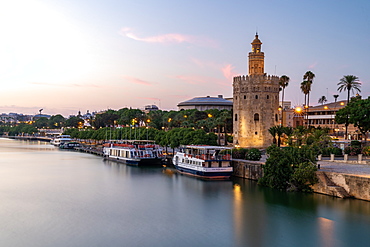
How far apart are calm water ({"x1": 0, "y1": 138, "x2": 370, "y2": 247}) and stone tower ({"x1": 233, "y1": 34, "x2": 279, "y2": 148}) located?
22225mm

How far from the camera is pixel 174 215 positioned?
32.1 metres

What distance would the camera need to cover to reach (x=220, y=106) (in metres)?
159

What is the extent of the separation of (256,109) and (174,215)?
37731 millimetres

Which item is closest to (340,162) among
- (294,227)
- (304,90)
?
(294,227)

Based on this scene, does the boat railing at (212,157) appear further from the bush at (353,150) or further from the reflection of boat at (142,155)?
the reflection of boat at (142,155)

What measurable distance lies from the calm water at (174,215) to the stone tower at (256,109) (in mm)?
22225

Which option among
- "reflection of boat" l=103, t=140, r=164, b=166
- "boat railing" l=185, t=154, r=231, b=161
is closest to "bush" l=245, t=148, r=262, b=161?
"boat railing" l=185, t=154, r=231, b=161

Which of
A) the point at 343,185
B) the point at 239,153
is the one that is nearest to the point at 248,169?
the point at 239,153

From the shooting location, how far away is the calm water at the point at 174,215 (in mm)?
26094

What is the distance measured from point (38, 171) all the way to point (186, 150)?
22.8 metres

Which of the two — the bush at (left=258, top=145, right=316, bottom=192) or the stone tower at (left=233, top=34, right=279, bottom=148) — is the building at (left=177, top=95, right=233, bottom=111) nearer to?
the stone tower at (left=233, top=34, right=279, bottom=148)

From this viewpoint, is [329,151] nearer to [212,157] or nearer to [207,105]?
[212,157]

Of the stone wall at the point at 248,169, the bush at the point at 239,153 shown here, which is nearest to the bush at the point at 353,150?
the stone wall at the point at 248,169

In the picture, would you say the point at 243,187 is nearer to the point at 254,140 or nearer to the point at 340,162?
the point at 340,162
